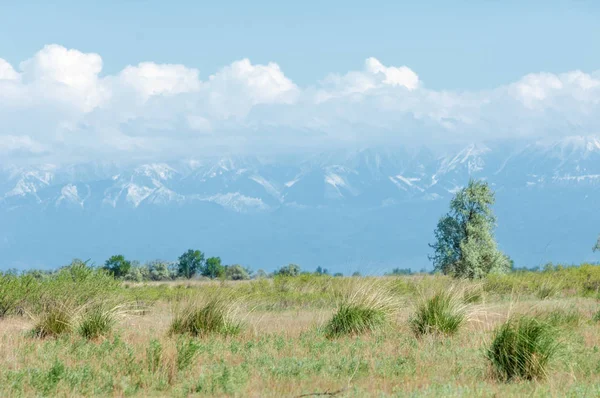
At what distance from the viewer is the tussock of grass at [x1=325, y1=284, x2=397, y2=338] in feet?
52.0

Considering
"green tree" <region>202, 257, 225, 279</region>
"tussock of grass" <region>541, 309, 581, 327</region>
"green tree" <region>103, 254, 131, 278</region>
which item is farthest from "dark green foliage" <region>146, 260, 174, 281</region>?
"tussock of grass" <region>541, 309, 581, 327</region>

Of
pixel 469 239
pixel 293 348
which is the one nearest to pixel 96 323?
pixel 293 348

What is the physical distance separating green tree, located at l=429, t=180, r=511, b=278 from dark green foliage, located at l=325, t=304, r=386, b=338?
723 inches

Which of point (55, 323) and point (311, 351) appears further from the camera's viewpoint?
point (55, 323)

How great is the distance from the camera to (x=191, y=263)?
5350cm

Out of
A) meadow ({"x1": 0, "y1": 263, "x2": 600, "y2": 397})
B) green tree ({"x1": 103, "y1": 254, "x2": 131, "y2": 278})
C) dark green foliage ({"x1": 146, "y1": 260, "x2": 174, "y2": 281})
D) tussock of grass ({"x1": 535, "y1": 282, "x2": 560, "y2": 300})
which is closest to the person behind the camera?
meadow ({"x1": 0, "y1": 263, "x2": 600, "y2": 397})

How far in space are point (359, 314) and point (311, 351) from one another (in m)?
2.61

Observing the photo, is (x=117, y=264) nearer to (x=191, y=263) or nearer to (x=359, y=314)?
(x=191, y=263)

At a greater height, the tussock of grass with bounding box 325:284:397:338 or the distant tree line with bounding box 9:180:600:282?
the distant tree line with bounding box 9:180:600:282

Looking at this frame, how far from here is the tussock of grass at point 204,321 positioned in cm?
1553

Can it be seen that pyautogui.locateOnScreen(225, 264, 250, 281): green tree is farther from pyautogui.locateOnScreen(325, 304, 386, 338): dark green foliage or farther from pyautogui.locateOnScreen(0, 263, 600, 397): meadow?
pyautogui.locateOnScreen(325, 304, 386, 338): dark green foliage

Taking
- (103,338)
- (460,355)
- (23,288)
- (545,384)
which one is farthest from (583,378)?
(23,288)

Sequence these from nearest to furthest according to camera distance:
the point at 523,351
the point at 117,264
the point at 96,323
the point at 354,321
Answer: the point at 523,351 < the point at 96,323 < the point at 354,321 < the point at 117,264

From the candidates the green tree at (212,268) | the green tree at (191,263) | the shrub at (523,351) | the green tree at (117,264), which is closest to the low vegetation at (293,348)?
the shrub at (523,351)
